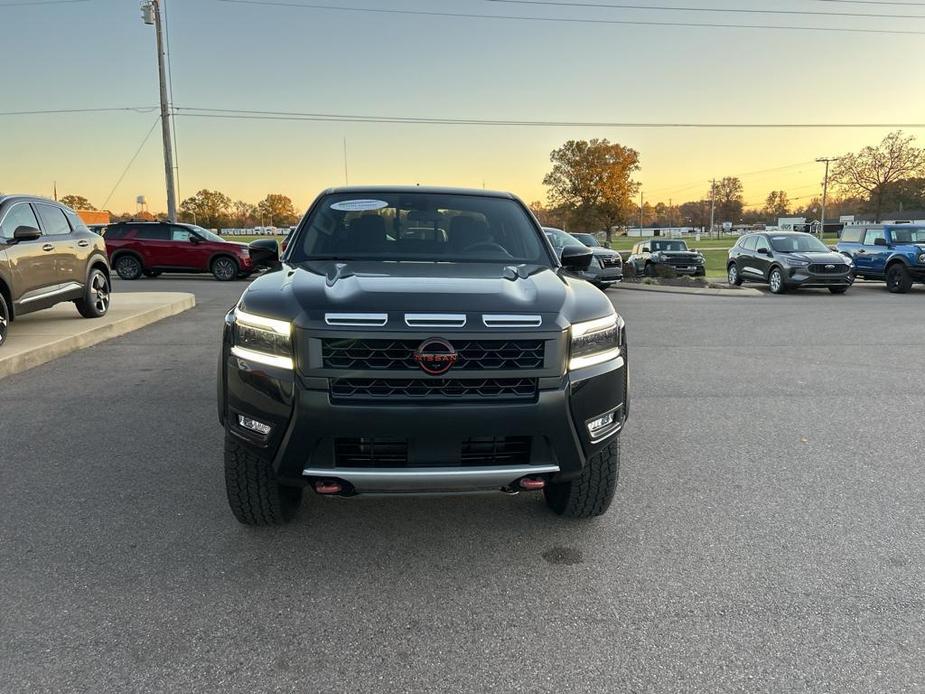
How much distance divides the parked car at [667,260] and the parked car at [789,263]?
9.12 ft

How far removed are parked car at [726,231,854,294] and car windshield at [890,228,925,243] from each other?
75.8 inches

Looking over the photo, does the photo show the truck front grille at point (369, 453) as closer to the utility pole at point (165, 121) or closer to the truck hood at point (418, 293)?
the truck hood at point (418, 293)

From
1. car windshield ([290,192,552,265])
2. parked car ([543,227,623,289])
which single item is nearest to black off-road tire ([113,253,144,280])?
parked car ([543,227,623,289])

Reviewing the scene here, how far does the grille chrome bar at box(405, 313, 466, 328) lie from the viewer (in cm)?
261

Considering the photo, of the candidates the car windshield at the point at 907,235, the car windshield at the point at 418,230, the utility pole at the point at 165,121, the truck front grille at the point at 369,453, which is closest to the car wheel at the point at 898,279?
the car windshield at the point at 907,235

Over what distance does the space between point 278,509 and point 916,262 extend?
19.1 m

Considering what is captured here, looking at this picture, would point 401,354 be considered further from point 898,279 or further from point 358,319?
point 898,279

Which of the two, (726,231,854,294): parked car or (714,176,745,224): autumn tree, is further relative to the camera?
(714,176,745,224): autumn tree

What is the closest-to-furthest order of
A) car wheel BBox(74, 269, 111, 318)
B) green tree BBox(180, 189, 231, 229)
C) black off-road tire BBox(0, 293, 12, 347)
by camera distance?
black off-road tire BBox(0, 293, 12, 347), car wheel BBox(74, 269, 111, 318), green tree BBox(180, 189, 231, 229)

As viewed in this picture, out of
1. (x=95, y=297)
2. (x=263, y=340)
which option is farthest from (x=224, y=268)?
(x=263, y=340)

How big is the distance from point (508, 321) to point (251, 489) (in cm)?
147

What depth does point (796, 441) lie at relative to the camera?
15.7 ft

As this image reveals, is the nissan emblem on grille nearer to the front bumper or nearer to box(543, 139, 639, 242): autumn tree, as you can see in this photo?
the front bumper

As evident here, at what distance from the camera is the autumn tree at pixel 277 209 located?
375ft
